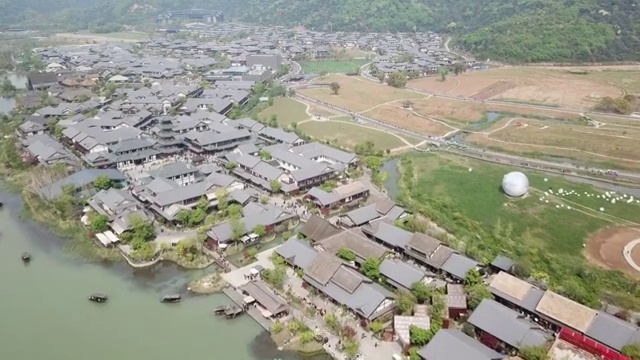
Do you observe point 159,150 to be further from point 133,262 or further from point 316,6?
point 316,6

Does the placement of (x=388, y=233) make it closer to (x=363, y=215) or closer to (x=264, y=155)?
(x=363, y=215)

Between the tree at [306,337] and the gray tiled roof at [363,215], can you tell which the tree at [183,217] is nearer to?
the gray tiled roof at [363,215]

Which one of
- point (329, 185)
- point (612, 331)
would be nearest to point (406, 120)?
point (329, 185)

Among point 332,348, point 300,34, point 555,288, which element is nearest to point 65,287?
point 332,348

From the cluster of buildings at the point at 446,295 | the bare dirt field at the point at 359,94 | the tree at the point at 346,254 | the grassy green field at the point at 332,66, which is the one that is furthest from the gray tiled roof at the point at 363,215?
the grassy green field at the point at 332,66

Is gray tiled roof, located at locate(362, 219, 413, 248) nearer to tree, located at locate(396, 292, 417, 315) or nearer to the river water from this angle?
tree, located at locate(396, 292, 417, 315)

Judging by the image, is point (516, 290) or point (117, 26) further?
point (117, 26)
